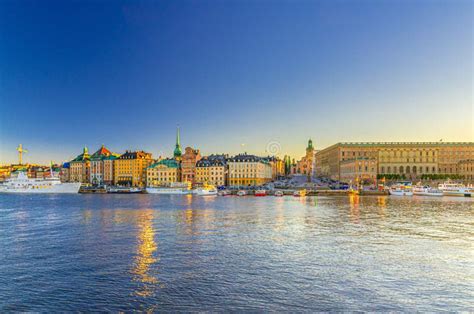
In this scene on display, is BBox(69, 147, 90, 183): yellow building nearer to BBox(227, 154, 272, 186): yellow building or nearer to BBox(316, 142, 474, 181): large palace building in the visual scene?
BBox(227, 154, 272, 186): yellow building

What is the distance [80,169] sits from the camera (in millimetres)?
180500

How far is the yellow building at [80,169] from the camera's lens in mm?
178375

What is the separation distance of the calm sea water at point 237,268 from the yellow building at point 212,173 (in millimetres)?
112606

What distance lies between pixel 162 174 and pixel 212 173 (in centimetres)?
1994

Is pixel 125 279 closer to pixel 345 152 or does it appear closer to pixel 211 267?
pixel 211 267

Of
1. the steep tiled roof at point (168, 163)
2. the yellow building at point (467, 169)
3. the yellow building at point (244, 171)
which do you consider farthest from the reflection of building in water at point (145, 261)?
the yellow building at point (467, 169)

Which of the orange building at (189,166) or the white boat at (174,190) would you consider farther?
the orange building at (189,166)

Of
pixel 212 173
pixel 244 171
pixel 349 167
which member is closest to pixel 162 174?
pixel 212 173

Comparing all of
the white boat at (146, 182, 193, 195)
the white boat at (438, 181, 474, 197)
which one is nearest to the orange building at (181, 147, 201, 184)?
the white boat at (146, 182, 193, 195)

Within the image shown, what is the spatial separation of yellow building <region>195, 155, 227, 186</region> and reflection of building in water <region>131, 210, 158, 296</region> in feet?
371

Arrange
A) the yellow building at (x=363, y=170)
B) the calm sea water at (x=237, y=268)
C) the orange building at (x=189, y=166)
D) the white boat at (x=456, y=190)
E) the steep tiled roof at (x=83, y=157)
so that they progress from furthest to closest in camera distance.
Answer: the steep tiled roof at (x=83, y=157), the orange building at (x=189, y=166), the yellow building at (x=363, y=170), the white boat at (x=456, y=190), the calm sea water at (x=237, y=268)

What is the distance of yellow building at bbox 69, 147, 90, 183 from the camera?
17838 centimetres

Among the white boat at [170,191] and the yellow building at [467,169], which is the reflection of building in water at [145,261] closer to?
the white boat at [170,191]

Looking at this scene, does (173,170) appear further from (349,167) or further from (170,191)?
(349,167)
